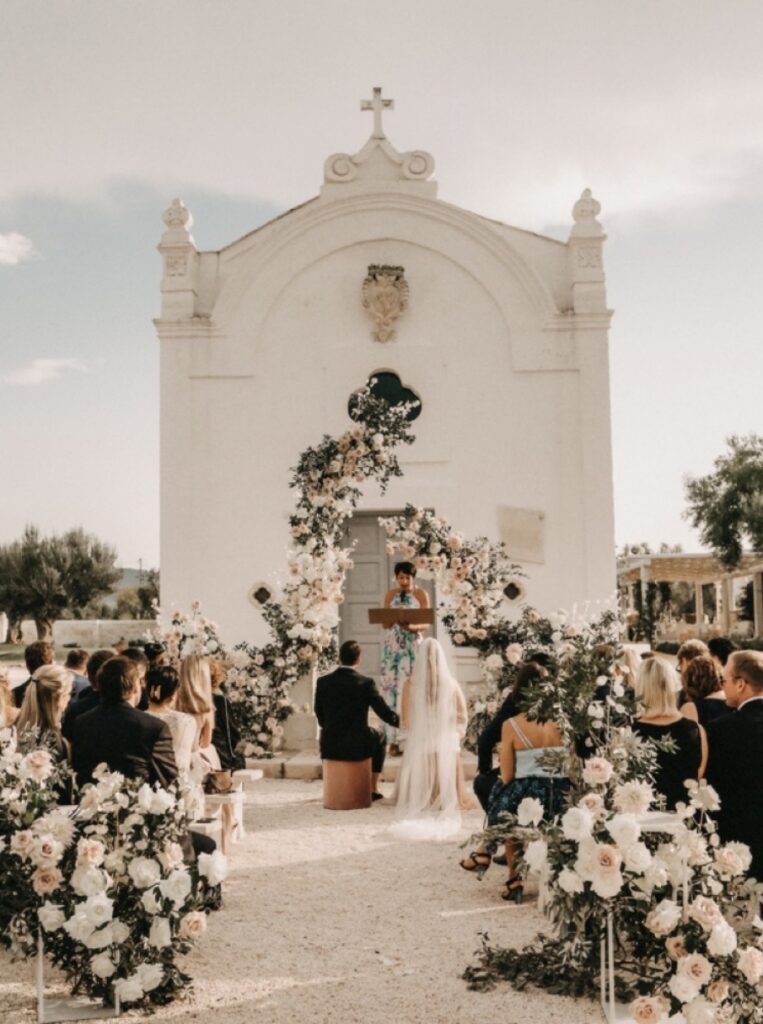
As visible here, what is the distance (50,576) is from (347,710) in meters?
28.3

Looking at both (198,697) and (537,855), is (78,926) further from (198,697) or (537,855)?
(198,697)

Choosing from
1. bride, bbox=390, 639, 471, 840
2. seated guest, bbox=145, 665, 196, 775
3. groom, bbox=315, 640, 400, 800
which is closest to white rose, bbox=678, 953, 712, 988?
seated guest, bbox=145, 665, 196, 775

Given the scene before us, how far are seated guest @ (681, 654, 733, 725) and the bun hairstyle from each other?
334cm

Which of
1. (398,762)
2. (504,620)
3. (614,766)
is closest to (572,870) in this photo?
(614,766)

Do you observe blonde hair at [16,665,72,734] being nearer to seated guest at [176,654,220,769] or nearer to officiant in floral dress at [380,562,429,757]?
seated guest at [176,654,220,769]

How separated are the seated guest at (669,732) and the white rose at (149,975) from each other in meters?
2.75

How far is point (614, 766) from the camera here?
15.8 ft

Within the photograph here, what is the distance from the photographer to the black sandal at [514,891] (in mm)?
6570

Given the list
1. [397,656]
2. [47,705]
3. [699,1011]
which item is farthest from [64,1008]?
[397,656]

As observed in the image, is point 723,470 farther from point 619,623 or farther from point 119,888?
point 119,888

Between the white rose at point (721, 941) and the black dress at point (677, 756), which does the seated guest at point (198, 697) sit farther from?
the white rose at point (721, 941)

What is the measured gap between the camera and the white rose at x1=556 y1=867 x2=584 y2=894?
4305 millimetres

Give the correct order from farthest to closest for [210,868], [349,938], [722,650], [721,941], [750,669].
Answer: [722,650] → [349,938] → [750,669] → [210,868] → [721,941]

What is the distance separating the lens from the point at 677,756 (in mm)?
5508
